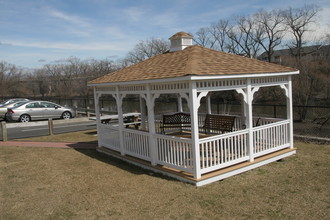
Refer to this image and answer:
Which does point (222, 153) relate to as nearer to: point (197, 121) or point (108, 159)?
point (197, 121)

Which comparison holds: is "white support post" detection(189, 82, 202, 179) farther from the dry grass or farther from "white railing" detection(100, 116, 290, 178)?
the dry grass

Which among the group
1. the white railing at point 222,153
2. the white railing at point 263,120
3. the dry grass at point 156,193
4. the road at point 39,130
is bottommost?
the dry grass at point 156,193

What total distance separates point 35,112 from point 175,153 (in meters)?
15.3

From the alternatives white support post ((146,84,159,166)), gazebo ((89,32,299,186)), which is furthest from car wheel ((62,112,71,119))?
white support post ((146,84,159,166))

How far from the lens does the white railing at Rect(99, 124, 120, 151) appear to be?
981 centimetres

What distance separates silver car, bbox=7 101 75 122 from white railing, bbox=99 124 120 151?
1096 centimetres

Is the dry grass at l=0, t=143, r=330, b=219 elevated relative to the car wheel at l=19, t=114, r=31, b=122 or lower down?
lower down

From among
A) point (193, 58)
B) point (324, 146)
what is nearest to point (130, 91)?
point (193, 58)

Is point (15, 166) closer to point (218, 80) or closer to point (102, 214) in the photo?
point (102, 214)

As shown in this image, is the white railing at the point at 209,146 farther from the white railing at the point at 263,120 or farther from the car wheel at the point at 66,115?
the car wheel at the point at 66,115

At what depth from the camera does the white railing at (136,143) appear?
323 inches

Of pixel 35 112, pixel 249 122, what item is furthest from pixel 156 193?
pixel 35 112

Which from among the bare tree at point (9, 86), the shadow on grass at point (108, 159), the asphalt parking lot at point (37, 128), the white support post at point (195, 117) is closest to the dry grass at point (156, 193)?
the shadow on grass at point (108, 159)

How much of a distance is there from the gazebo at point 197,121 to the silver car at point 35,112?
11570 millimetres
